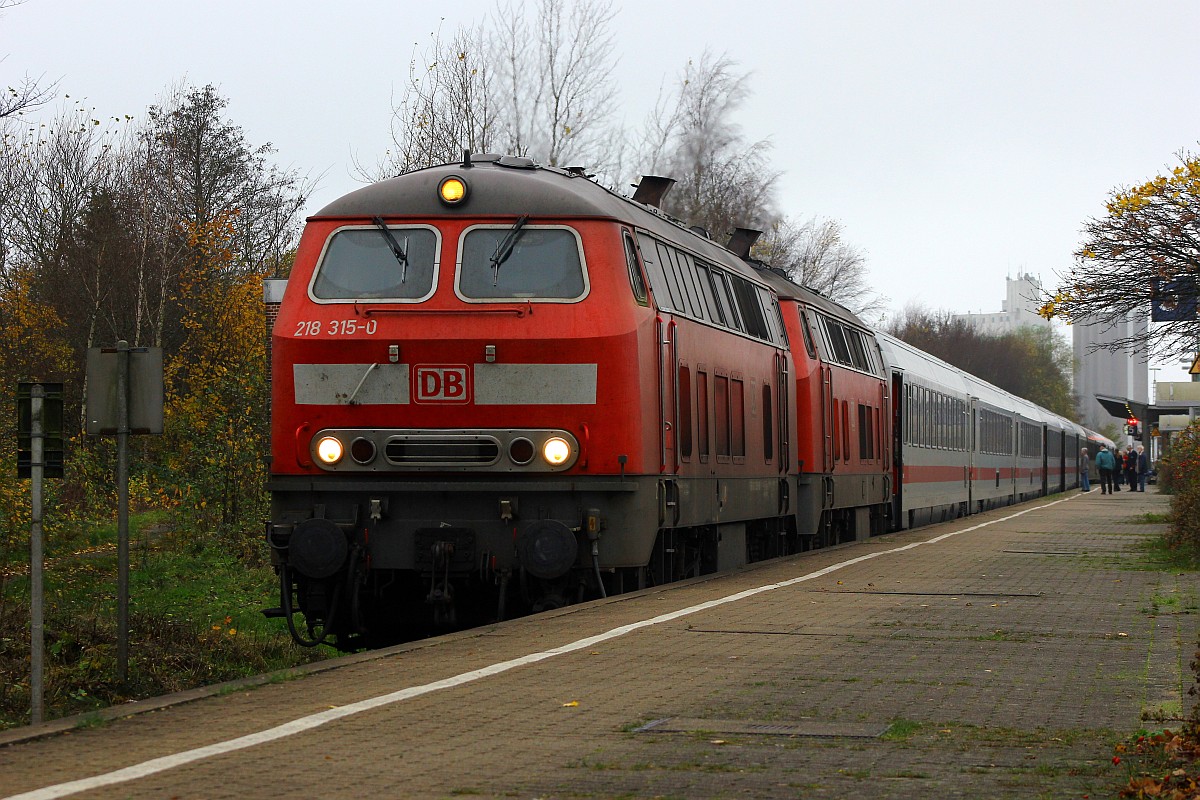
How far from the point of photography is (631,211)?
12523mm

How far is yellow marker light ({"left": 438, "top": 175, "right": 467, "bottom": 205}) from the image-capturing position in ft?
37.7

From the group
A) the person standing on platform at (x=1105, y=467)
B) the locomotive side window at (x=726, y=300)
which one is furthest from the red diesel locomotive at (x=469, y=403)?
the person standing on platform at (x=1105, y=467)

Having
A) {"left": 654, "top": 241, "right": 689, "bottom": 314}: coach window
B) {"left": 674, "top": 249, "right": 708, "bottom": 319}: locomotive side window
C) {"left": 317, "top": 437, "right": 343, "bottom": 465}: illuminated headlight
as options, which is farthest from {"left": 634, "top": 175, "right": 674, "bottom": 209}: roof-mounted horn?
{"left": 317, "top": 437, "right": 343, "bottom": 465}: illuminated headlight

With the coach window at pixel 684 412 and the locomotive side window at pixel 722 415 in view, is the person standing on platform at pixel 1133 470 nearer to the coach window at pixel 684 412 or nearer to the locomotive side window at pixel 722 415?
the locomotive side window at pixel 722 415

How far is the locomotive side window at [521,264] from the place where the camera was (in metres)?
Answer: 11.3

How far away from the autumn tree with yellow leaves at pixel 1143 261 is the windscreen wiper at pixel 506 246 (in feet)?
45.8

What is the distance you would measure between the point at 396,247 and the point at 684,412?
2.85 metres

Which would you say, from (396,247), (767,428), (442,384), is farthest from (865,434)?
(442,384)

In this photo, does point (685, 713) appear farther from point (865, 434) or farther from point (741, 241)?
point (865, 434)

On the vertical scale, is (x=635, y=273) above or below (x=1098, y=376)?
below

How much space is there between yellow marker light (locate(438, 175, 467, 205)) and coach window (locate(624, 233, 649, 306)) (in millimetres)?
1254

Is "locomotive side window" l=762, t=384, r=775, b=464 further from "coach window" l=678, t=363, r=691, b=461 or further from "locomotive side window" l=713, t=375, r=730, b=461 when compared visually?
"coach window" l=678, t=363, r=691, b=461

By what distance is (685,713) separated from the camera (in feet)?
23.0

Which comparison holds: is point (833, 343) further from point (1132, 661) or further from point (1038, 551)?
point (1132, 661)
